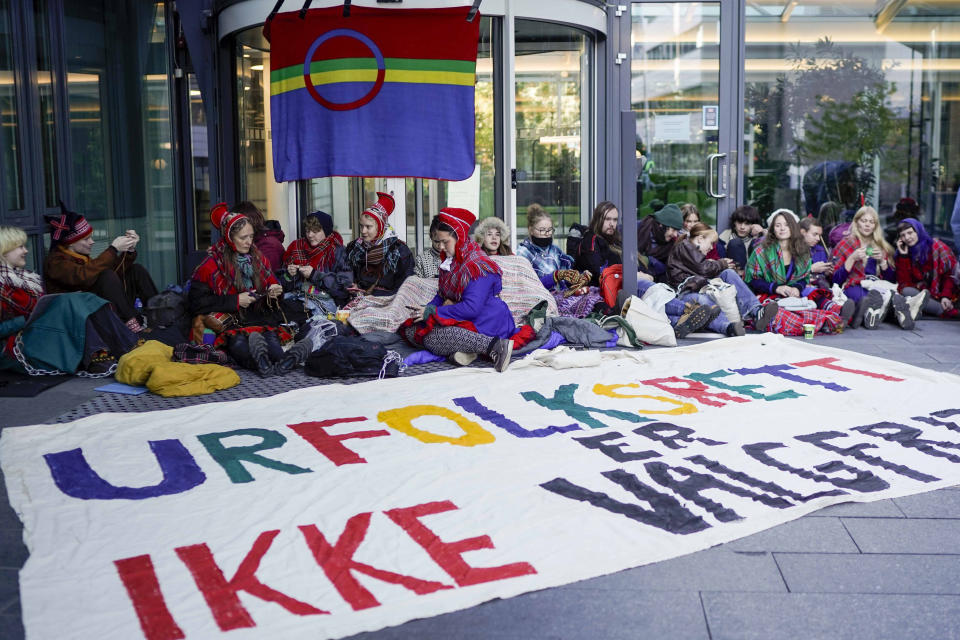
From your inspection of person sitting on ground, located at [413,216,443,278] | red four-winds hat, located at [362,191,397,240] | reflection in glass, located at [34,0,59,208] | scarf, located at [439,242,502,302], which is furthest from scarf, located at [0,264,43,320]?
person sitting on ground, located at [413,216,443,278]

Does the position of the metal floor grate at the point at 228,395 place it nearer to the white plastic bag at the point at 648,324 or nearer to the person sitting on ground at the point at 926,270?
the white plastic bag at the point at 648,324

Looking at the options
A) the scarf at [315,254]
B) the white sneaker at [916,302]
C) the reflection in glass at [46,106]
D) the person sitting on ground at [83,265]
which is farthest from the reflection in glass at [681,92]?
the reflection in glass at [46,106]

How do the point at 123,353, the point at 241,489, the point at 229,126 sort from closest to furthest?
the point at 241,489 < the point at 123,353 < the point at 229,126

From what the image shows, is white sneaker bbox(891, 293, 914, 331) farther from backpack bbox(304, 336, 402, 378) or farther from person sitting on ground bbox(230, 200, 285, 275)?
person sitting on ground bbox(230, 200, 285, 275)

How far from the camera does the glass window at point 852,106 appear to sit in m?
10.3

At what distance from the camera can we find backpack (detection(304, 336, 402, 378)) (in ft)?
21.2

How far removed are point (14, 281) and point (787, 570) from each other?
5.15 m

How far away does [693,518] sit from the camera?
386cm

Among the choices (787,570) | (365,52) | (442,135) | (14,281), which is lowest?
(787,570)

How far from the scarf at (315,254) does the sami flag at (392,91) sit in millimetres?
807

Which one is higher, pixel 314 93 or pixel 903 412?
pixel 314 93

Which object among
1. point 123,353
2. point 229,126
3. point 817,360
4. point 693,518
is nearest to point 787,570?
point 693,518

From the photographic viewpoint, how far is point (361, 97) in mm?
7758

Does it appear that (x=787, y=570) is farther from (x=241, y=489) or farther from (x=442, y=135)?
(x=442, y=135)
